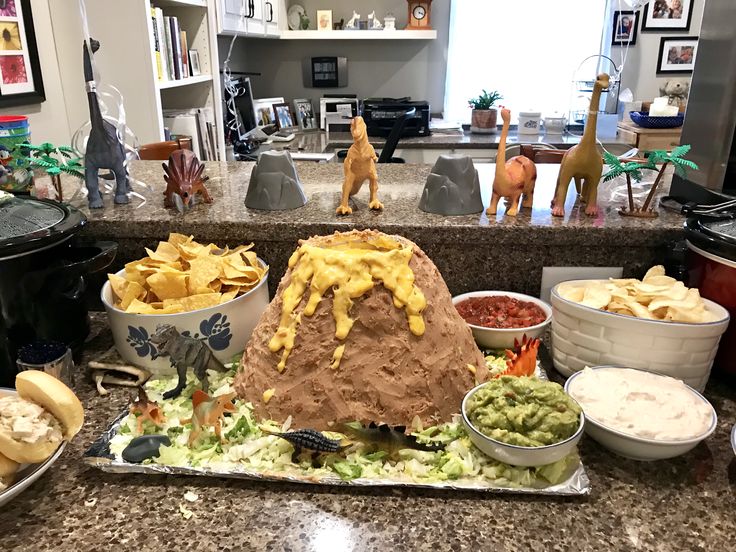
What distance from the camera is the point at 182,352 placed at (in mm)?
906

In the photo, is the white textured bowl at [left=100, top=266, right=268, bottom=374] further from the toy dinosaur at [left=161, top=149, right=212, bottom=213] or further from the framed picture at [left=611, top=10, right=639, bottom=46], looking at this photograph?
the framed picture at [left=611, top=10, right=639, bottom=46]

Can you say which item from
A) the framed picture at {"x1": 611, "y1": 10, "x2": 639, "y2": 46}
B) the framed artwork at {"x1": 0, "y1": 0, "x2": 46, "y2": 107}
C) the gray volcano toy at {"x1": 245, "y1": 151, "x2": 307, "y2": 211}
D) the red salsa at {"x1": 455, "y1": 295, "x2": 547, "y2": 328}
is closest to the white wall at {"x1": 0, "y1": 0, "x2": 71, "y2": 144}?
the framed artwork at {"x1": 0, "y1": 0, "x2": 46, "y2": 107}

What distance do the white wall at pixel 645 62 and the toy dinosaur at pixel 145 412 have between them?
454cm

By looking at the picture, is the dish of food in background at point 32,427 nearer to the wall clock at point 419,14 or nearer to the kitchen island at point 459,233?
the kitchen island at point 459,233

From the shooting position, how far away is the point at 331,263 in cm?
86

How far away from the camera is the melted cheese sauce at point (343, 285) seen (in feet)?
2.74

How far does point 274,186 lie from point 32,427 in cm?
68

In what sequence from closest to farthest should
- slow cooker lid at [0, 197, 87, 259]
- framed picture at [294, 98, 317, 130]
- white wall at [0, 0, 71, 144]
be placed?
slow cooker lid at [0, 197, 87, 259], white wall at [0, 0, 71, 144], framed picture at [294, 98, 317, 130]

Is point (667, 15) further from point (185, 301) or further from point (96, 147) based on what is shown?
point (185, 301)

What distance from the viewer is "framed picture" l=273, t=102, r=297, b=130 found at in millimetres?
4062

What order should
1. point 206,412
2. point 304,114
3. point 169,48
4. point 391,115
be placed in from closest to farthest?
point 206,412 → point 169,48 → point 391,115 → point 304,114

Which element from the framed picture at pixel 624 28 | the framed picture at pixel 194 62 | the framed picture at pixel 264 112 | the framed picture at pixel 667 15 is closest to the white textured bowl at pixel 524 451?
the framed picture at pixel 194 62

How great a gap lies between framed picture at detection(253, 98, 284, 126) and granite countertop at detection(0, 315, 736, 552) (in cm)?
334

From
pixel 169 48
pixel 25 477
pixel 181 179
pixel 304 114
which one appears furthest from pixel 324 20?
pixel 25 477
